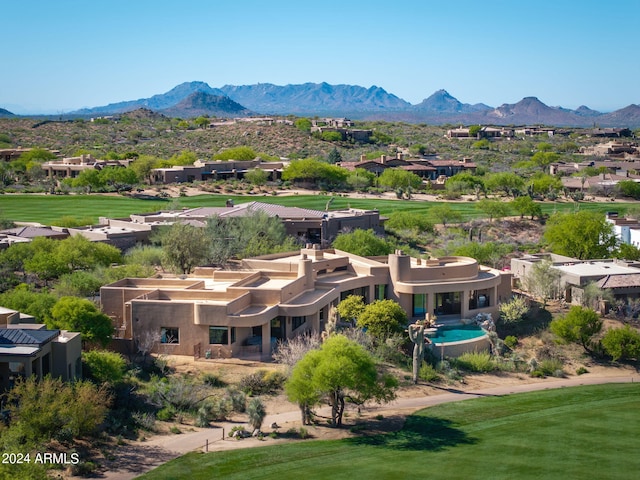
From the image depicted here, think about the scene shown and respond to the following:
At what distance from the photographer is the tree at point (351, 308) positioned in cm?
4650

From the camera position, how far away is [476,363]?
146 feet

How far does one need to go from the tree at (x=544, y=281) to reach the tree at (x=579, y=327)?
5944mm

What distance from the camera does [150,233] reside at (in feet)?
224

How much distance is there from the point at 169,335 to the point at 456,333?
15916 mm

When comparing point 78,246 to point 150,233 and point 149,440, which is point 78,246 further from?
point 149,440

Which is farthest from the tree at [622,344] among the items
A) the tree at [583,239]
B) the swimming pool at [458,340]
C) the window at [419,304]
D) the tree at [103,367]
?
the tree at [103,367]

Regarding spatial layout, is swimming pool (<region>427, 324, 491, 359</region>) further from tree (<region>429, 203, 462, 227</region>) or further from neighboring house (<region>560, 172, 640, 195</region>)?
neighboring house (<region>560, 172, 640, 195</region>)

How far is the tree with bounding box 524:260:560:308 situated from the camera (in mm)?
54344

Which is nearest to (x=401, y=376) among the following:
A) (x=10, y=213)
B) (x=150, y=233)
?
(x=150, y=233)

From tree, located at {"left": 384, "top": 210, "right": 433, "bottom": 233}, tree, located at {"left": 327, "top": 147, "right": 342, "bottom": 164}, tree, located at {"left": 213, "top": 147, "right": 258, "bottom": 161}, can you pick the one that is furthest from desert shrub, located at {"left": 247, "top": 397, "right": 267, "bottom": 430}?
tree, located at {"left": 327, "top": 147, "right": 342, "bottom": 164}

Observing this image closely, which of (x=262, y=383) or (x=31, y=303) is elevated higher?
(x=31, y=303)

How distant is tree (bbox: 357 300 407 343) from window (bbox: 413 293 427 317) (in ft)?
18.3

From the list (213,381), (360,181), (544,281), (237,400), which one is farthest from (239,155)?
(237,400)

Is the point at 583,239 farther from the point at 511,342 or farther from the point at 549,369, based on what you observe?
the point at 549,369
